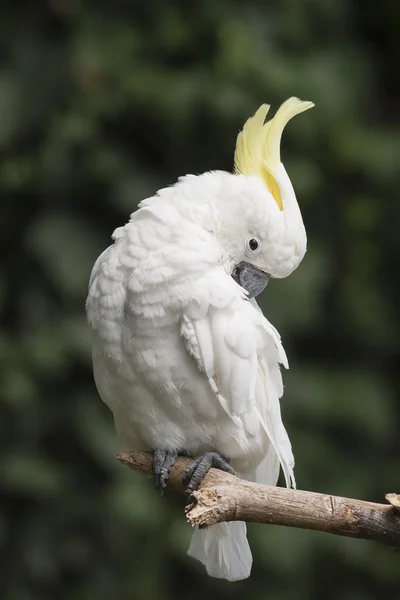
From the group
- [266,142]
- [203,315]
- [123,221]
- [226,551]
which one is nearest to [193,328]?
[203,315]

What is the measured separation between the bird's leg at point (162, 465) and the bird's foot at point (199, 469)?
2.0 inches

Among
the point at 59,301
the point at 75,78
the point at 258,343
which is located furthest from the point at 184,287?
the point at 75,78

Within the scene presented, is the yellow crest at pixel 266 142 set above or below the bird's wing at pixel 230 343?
above

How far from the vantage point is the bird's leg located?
2008mm

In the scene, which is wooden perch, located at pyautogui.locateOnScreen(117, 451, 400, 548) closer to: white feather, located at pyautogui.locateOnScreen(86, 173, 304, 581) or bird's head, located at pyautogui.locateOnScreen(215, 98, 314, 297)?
white feather, located at pyautogui.locateOnScreen(86, 173, 304, 581)

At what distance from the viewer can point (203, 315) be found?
1.95 meters

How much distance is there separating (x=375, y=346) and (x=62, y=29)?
5.66 ft

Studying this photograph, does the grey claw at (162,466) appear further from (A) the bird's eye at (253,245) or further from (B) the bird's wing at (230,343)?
(A) the bird's eye at (253,245)

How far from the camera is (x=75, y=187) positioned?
11.1ft

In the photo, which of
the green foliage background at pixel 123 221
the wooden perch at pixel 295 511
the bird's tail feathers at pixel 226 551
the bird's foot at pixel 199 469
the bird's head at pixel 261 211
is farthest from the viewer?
the green foliage background at pixel 123 221

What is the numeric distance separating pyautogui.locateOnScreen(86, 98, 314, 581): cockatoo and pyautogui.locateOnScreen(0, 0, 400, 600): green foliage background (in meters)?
1.13

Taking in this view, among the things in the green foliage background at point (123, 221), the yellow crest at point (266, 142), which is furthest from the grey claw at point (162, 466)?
the green foliage background at point (123, 221)

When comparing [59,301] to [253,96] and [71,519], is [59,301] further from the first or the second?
[253,96]

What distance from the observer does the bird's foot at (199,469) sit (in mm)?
1940
